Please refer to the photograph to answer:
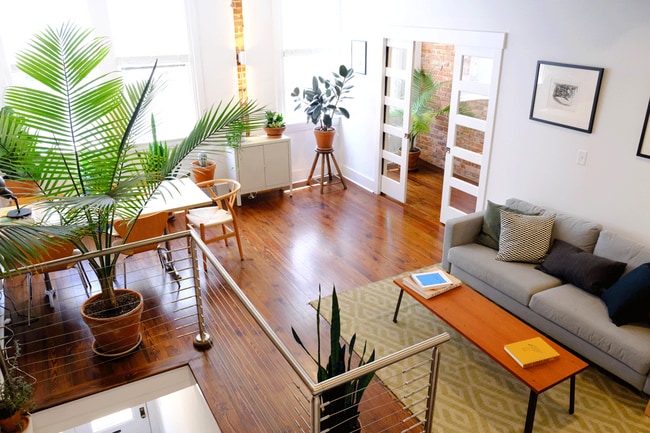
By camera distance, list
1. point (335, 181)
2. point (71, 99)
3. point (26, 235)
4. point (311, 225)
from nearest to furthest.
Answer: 1. point (26, 235)
2. point (71, 99)
3. point (311, 225)
4. point (335, 181)

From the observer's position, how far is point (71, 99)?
303 centimetres

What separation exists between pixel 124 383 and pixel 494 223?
326 cm

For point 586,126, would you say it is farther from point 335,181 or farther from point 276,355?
point 335,181

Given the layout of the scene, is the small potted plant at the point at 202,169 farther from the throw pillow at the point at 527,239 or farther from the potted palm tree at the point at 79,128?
the throw pillow at the point at 527,239

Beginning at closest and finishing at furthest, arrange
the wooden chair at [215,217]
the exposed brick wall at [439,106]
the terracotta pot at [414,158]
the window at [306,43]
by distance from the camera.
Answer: the wooden chair at [215,217] → the exposed brick wall at [439,106] → the window at [306,43] → the terracotta pot at [414,158]

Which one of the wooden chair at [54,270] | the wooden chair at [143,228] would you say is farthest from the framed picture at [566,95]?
the wooden chair at [54,270]

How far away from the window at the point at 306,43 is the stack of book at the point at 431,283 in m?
4.00

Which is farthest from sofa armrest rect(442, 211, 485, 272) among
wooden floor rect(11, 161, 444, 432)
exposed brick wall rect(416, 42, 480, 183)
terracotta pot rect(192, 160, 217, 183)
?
terracotta pot rect(192, 160, 217, 183)

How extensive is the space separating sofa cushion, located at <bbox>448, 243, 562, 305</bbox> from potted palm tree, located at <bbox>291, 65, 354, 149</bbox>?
9.72ft

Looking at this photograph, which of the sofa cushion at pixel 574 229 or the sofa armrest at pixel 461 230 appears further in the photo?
the sofa armrest at pixel 461 230

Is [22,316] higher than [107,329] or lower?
lower

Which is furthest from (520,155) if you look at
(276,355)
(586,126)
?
(276,355)

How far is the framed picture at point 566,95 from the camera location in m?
4.09

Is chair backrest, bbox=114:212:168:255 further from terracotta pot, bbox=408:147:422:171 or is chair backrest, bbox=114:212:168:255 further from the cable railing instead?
terracotta pot, bbox=408:147:422:171
